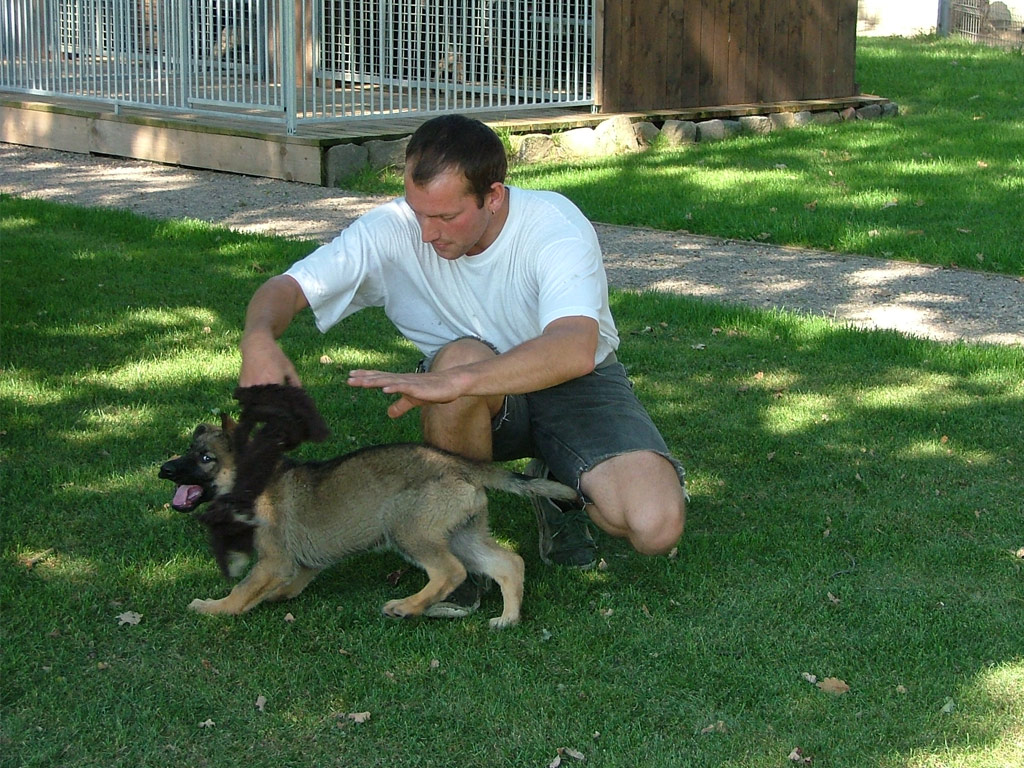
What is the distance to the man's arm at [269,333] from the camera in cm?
380

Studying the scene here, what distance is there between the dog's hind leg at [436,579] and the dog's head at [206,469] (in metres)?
0.64

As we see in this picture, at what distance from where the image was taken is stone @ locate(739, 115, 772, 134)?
1373cm

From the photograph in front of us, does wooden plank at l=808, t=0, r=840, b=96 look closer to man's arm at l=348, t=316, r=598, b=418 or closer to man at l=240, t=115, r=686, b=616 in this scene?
man at l=240, t=115, r=686, b=616

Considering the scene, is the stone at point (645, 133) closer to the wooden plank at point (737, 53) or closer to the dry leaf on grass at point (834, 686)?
the wooden plank at point (737, 53)

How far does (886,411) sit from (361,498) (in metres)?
2.86

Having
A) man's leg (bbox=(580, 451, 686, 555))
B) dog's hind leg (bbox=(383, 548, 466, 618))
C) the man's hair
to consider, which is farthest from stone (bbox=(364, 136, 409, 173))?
dog's hind leg (bbox=(383, 548, 466, 618))

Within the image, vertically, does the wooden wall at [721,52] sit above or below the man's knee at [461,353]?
above

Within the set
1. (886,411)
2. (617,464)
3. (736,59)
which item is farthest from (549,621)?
(736,59)

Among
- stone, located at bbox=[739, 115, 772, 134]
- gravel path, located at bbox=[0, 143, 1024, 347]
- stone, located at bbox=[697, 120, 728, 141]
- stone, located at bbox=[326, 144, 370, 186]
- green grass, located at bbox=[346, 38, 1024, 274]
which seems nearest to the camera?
gravel path, located at bbox=[0, 143, 1024, 347]

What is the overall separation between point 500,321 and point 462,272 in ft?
0.68

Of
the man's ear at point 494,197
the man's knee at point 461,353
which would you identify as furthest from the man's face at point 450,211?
the man's knee at point 461,353

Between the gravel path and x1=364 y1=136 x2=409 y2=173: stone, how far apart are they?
0.63 metres

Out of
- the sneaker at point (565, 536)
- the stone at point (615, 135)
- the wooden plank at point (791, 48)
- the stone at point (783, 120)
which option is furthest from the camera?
the wooden plank at point (791, 48)

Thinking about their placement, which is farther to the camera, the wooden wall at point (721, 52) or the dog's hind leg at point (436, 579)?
the wooden wall at point (721, 52)
